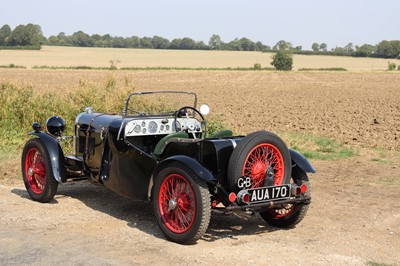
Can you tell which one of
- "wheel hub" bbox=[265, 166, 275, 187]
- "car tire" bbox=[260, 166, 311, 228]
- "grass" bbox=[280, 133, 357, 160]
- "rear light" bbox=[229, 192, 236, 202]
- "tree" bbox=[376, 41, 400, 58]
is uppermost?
"tree" bbox=[376, 41, 400, 58]

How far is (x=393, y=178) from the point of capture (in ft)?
31.5

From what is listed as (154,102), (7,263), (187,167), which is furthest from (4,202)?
(154,102)

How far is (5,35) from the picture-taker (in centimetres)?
10550

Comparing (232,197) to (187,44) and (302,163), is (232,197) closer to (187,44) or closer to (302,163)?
(302,163)

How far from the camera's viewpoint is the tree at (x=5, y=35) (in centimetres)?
10356

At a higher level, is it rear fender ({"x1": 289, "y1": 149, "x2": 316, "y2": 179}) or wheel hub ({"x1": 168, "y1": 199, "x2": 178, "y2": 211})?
rear fender ({"x1": 289, "y1": 149, "x2": 316, "y2": 179})

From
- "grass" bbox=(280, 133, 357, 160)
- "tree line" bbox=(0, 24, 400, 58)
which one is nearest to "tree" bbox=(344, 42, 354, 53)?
"tree line" bbox=(0, 24, 400, 58)

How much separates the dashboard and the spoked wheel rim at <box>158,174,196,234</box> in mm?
1046

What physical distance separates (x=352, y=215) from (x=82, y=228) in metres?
3.23

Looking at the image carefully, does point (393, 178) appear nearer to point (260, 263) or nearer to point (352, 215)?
point (352, 215)

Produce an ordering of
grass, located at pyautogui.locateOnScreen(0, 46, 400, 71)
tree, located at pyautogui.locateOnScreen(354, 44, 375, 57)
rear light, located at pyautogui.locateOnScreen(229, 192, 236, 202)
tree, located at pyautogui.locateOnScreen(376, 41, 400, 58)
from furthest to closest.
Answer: tree, located at pyautogui.locateOnScreen(354, 44, 375, 57) < tree, located at pyautogui.locateOnScreen(376, 41, 400, 58) < grass, located at pyautogui.locateOnScreen(0, 46, 400, 71) < rear light, located at pyautogui.locateOnScreen(229, 192, 236, 202)

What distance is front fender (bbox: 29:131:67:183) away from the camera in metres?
7.47

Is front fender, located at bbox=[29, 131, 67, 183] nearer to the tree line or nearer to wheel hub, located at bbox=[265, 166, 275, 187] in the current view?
wheel hub, located at bbox=[265, 166, 275, 187]

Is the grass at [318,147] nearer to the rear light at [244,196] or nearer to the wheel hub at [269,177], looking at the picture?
the wheel hub at [269,177]
